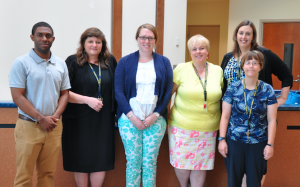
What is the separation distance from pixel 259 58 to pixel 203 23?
622 centimetres

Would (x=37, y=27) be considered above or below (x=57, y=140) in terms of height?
above

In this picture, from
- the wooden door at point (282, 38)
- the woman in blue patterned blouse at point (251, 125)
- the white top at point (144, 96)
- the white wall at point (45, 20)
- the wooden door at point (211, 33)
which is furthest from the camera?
the wooden door at point (211, 33)

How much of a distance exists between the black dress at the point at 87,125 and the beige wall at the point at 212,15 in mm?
5886

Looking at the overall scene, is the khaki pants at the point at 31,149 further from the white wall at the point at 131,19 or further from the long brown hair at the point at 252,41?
the white wall at the point at 131,19

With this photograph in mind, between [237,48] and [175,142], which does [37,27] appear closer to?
[175,142]

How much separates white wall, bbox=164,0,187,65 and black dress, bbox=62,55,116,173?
105 inches

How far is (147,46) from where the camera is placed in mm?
1998

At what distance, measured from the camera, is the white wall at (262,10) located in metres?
5.73

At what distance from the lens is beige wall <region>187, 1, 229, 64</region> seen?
24.5ft

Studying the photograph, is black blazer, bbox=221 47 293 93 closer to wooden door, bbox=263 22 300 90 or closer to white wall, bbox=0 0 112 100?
white wall, bbox=0 0 112 100

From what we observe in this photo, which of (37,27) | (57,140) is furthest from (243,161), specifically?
(37,27)

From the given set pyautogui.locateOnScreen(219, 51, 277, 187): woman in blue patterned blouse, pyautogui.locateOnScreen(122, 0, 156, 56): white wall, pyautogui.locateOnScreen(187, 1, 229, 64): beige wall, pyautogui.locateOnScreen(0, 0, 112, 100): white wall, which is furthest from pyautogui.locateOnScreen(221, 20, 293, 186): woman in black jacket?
pyautogui.locateOnScreen(187, 1, 229, 64): beige wall

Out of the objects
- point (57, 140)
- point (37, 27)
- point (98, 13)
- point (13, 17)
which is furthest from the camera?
point (98, 13)

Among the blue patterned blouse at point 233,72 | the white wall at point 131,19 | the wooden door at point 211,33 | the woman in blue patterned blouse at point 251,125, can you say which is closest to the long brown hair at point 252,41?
the blue patterned blouse at point 233,72
